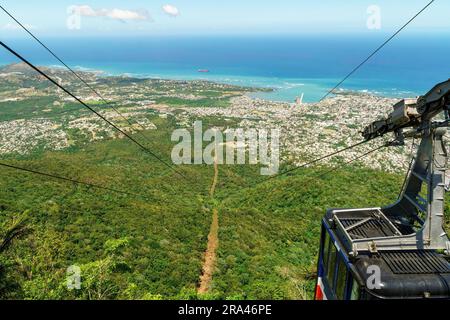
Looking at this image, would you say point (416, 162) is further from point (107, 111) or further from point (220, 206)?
point (107, 111)

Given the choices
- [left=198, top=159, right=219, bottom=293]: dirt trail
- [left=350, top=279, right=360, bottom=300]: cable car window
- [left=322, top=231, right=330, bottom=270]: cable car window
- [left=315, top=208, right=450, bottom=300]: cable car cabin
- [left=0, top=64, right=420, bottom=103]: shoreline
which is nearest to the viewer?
[left=315, top=208, right=450, bottom=300]: cable car cabin

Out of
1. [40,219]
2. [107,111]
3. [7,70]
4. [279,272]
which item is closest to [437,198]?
[279,272]

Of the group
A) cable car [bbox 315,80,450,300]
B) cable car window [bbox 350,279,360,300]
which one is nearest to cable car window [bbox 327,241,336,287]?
cable car [bbox 315,80,450,300]

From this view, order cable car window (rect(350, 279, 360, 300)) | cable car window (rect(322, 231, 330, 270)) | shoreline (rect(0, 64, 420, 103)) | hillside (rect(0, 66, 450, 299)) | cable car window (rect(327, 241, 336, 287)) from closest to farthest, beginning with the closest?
cable car window (rect(350, 279, 360, 300))
cable car window (rect(327, 241, 336, 287))
cable car window (rect(322, 231, 330, 270))
hillside (rect(0, 66, 450, 299))
shoreline (rect(0, 64, 420, 103))

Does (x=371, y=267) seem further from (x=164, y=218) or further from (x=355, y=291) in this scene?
(x=164, y=218)

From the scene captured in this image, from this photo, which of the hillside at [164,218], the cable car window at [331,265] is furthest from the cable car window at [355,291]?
the hillside at [164,218]

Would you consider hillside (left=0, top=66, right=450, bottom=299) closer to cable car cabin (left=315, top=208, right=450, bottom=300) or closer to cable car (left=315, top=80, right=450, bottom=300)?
cable car cabin (left=315, top=208, right=450, bottom=300)

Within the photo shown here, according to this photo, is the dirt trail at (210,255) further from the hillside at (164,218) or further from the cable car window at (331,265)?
the cable car window at (331,265)

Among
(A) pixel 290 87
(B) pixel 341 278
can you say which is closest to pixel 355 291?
(B) pixel 341 278
